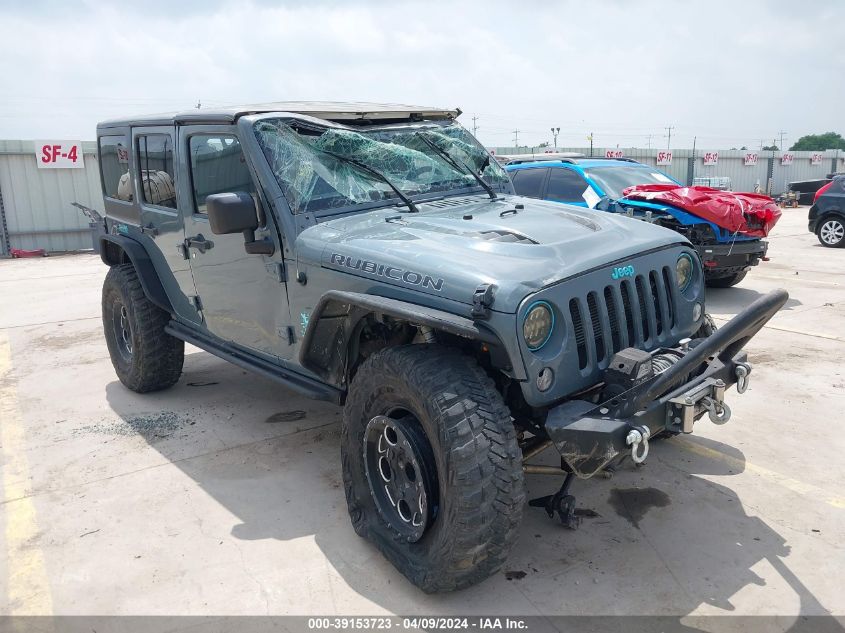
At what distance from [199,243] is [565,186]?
6.08 metres

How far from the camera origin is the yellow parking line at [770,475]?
3.78m

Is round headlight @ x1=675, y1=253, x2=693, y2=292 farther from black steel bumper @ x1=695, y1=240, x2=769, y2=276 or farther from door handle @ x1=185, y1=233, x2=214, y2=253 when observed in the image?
black steel bumper @ x1=695, y1=240, x2=769, y2=276

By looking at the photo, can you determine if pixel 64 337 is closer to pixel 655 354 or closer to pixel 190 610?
pixel 190 610

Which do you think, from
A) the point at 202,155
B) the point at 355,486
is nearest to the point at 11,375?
the point at 202,155

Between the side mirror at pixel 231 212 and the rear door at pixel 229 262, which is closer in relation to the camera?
the side mirror at pixel 231 212

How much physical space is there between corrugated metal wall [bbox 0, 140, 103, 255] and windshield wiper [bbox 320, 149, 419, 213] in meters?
13.4

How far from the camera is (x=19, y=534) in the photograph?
366 cm

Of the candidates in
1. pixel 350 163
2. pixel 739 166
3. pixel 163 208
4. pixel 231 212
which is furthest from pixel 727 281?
pixel 739 166

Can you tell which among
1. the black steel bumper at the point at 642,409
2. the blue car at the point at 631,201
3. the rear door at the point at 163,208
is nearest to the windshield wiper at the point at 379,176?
the rear door at the point at 163,208

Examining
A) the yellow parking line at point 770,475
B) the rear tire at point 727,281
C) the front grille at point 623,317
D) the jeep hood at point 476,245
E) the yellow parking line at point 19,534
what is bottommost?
the yellow parking line at point 19,534

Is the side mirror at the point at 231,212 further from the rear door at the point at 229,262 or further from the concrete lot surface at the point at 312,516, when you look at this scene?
the concrete lot surface at the point at 312,516

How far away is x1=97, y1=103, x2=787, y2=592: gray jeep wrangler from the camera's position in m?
2.76

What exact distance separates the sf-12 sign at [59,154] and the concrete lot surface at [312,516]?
36.7 feet

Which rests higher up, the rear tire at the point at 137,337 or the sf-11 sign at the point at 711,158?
the sf-11 sign at the point at 711,158
